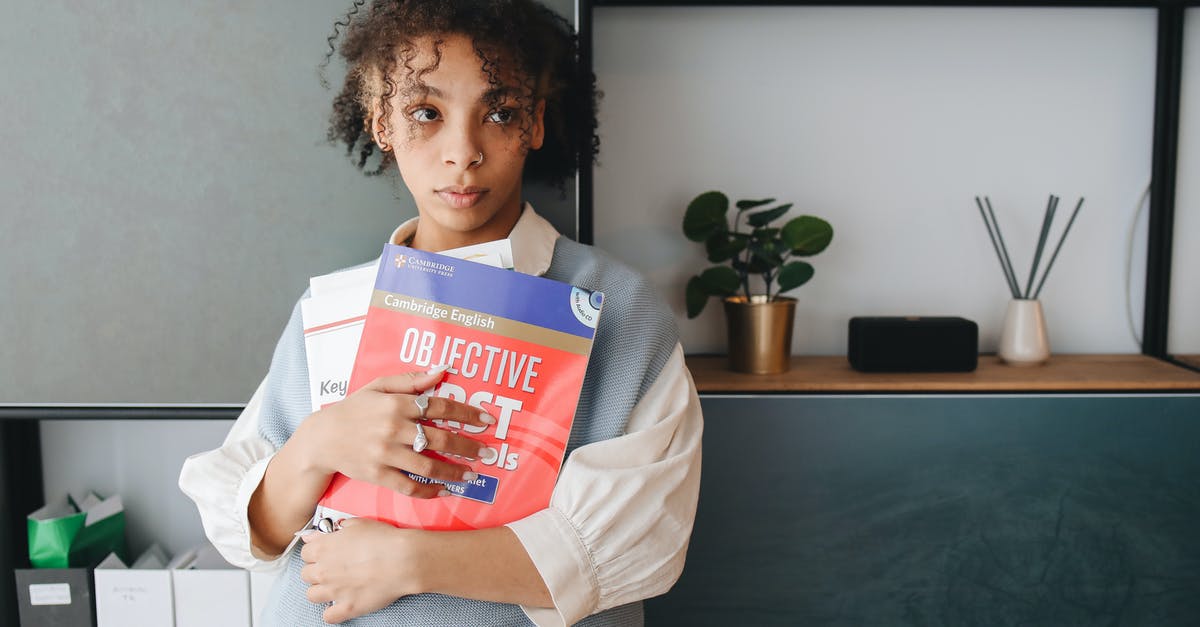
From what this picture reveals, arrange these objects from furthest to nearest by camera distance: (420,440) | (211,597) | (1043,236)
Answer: (1043,236) < (211,597) < (420,440)

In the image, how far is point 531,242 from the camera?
0.96 meters

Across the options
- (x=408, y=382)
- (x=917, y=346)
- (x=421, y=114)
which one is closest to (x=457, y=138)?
(x=421, y=114)

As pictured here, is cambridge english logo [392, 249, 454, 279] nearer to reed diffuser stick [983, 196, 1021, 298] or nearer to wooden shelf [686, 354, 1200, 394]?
wooden shelf [686, 354, 1200, 394]

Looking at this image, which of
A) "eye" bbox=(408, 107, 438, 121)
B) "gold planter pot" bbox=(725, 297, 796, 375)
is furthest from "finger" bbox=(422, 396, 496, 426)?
"gold planter pot" bbox=(725, 297, 796, 375)

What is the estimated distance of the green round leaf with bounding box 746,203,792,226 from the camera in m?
1.29

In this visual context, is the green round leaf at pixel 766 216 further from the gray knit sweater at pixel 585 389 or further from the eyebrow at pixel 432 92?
the eyebrow at pixel 432 92

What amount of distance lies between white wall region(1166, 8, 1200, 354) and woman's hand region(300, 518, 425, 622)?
1.43m

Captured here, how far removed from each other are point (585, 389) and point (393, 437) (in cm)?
22

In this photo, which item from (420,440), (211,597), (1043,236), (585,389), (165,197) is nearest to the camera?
(420,440)

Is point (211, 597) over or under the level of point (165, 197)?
under

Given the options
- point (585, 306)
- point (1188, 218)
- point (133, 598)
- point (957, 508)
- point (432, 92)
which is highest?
point (432, 92)

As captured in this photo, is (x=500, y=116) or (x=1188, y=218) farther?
(x=1188, y=218)

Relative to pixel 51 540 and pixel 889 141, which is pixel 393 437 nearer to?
pixel 51 540

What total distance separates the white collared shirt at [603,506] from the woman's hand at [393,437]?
0.32 feet
